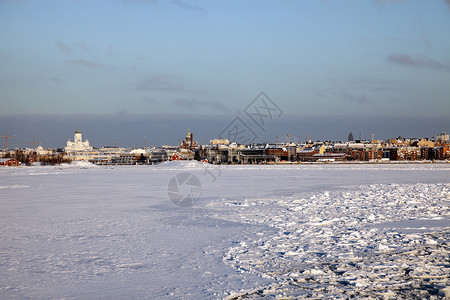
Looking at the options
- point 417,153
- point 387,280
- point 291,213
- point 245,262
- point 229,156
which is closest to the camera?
point 387,280

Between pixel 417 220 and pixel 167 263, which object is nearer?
pixel 167 263

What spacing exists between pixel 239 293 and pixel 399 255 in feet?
10.7

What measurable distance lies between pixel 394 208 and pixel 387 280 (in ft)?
25.3

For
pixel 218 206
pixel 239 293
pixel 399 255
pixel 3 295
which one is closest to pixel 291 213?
pixel 218 206

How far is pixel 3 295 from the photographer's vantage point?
17.9ft

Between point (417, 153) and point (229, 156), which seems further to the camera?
point (229, 156)

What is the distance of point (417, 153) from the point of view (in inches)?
5689

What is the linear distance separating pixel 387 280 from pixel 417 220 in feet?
17.8

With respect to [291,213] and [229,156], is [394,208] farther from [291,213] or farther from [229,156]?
[229,156]

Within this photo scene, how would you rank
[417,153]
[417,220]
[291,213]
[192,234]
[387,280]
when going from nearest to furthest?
[387,280] < [192,234] < [417,220] < [291,213] < [417,153]

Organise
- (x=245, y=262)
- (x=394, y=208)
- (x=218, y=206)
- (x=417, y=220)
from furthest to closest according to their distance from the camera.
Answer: (x=218, y=206)
(x=394, y=208)
(x=417, y=220)
(x=245, y=262)

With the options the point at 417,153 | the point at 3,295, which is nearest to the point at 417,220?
the point at 3,295

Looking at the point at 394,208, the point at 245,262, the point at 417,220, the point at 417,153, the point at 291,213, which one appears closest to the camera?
the point at 245,262

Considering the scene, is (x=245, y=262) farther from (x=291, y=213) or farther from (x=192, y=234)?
(x=291, y=213)
